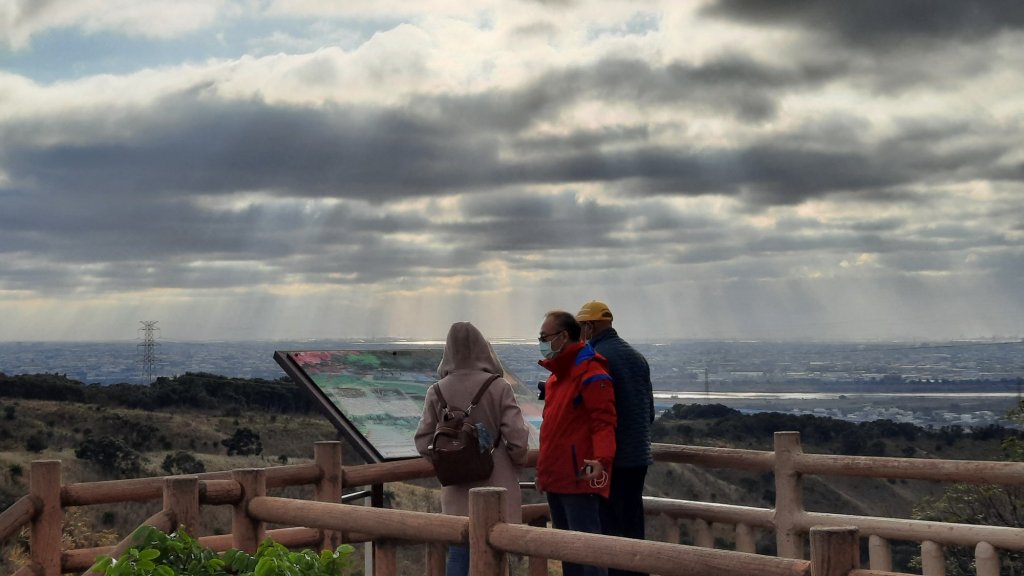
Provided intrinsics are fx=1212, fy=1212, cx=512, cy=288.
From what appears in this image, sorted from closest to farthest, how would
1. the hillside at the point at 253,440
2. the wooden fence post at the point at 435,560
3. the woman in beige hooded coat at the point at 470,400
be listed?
the wooden fence post at the point at 435,560
the woman in beige hooded coat at the point at 470,400
the hillside at the point at 253,440

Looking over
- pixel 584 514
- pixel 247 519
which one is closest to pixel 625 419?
pixel 584 514

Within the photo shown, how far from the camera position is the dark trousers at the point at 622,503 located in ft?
20.8

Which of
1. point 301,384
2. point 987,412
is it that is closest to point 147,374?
point 987,412

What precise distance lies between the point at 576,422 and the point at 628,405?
0.38 meters

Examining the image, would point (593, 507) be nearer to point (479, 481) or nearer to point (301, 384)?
point (479, 481)

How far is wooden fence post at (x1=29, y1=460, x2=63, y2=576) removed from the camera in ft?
18.6

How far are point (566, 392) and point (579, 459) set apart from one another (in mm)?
335

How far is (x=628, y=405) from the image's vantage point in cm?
627

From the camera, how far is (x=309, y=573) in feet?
15.4

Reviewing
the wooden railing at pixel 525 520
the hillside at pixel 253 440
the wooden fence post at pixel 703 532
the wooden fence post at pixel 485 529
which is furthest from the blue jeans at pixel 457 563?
the hillside at pixel 253 440

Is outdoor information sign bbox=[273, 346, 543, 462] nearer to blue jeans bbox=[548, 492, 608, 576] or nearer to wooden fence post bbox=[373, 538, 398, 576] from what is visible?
blue jeans bbox=[548, 492, 608, 576]

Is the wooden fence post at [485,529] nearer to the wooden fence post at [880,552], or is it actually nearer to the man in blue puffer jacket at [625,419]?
the man in blue puffer jacket at [625,419]

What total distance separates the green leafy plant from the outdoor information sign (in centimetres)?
179

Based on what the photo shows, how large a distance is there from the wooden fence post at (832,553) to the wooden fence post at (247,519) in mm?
2690
